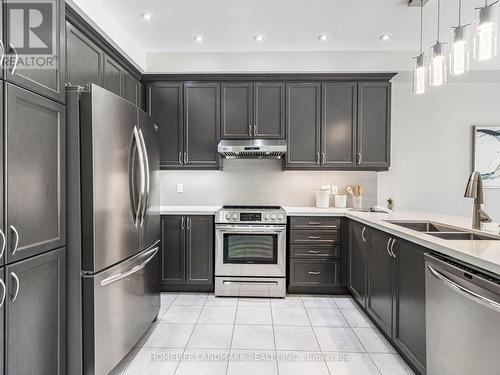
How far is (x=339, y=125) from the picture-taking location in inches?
131

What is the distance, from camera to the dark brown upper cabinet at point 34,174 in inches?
48.3

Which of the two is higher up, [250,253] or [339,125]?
[339,125]

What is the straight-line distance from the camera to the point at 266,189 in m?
3.68

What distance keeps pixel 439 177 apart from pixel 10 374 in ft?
14.8

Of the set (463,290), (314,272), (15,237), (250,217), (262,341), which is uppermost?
(15,237)

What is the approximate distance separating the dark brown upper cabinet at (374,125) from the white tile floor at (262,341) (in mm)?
1753

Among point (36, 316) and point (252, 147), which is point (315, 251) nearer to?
point (252, 147)

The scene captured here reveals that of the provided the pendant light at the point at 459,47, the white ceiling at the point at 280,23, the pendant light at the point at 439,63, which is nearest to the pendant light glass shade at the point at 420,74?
the pendant light at the point at 439,63

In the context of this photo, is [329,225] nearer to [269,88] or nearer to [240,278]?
[240,278]

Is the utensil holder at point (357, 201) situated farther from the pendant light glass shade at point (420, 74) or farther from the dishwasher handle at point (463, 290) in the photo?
the dishwasher handle at point (463, 290)

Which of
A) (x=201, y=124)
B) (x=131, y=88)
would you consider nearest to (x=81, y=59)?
(x=131, y=88)

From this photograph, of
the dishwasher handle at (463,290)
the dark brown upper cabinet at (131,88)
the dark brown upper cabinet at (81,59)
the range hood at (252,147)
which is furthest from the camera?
the range hood at (252,147)

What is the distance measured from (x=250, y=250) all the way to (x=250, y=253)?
0.04m

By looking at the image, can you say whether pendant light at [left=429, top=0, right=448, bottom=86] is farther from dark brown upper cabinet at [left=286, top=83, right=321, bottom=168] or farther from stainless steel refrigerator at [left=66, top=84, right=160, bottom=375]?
stainless steel refrigerator at [left=66, top=84, right=160, bottom=375]
